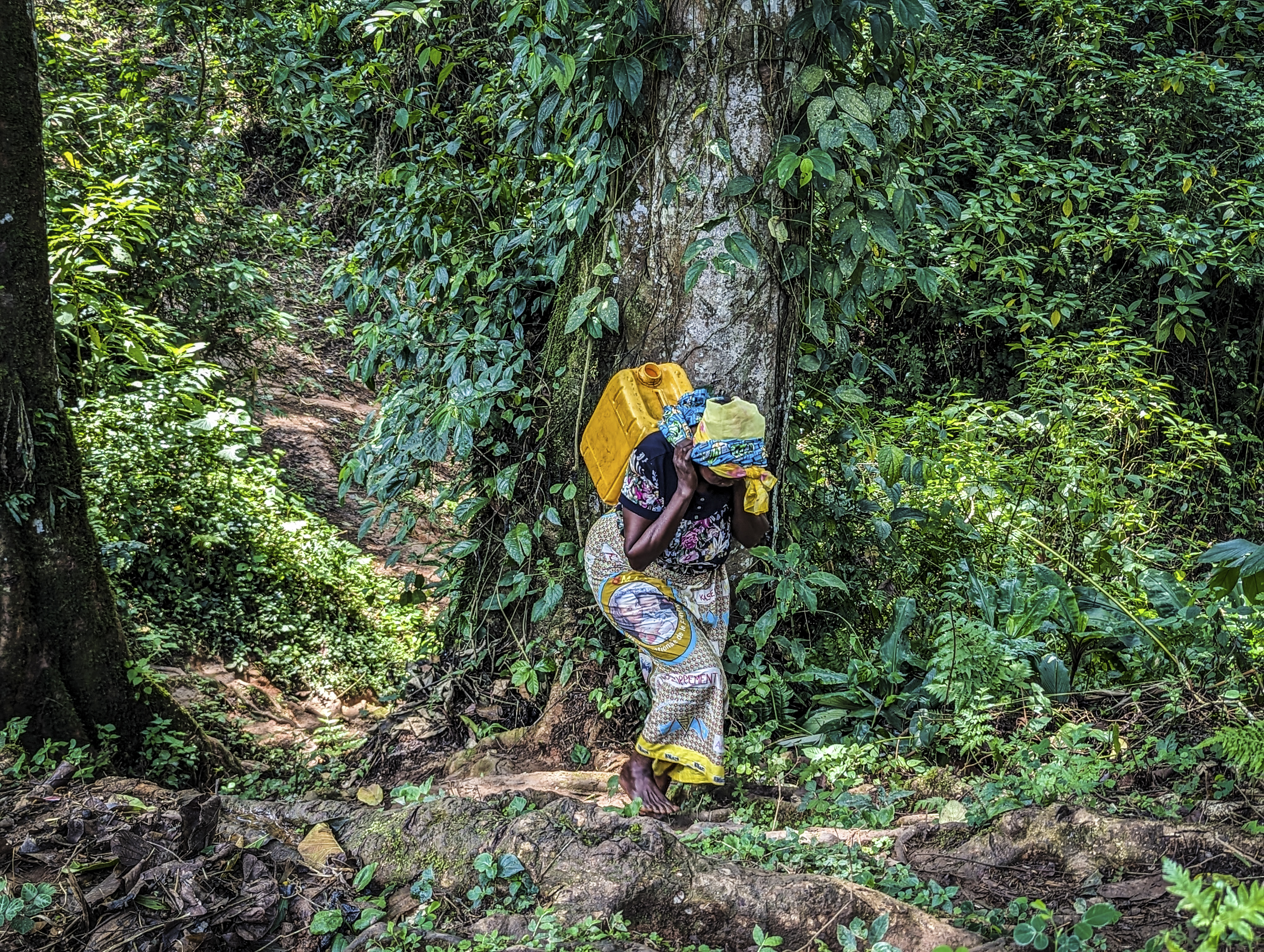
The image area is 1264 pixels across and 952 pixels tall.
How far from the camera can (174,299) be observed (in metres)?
7.23

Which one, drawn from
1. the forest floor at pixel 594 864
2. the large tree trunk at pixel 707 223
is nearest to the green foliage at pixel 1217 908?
the forest floor at pixel 594 864

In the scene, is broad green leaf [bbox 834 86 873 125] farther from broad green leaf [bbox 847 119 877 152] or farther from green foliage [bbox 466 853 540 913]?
green foliage [bbox 466 853 540 913]

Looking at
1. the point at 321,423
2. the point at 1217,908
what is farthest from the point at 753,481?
the point at 321,423

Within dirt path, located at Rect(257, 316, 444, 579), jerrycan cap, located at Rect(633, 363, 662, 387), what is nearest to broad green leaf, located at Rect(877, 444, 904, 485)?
jerrycan cap, located at Rect(633, 363, 662, 387)

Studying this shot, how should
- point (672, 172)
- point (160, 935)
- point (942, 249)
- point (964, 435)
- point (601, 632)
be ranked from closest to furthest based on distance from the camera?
1. point (160, 935)
2. point (672, 172)
3. point (601, 632)
4. point (964, 435)
5. point (942, 249)

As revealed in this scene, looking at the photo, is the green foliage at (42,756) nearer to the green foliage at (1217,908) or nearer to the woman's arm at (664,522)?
the woman's arm at (664,522)

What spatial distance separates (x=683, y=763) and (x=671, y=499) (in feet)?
3.33

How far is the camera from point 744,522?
306 cm

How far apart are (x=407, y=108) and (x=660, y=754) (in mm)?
3576

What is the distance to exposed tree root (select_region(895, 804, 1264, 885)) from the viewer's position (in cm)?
234

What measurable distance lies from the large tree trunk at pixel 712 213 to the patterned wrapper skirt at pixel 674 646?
878mm

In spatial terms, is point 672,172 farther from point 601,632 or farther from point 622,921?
point 622,921

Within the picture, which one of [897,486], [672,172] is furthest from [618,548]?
[897,486]

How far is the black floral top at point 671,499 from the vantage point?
298 cm
